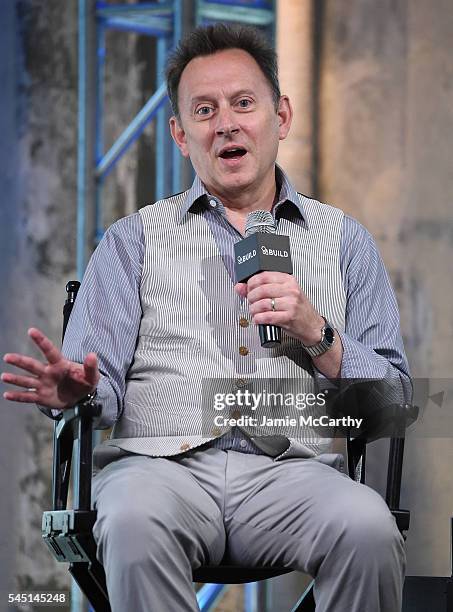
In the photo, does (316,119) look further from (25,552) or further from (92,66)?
(25,552)

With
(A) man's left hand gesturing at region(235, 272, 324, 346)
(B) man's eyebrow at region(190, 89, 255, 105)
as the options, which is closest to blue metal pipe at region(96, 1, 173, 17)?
(B) man's eyebrow at region(190, 89, 255, 105)

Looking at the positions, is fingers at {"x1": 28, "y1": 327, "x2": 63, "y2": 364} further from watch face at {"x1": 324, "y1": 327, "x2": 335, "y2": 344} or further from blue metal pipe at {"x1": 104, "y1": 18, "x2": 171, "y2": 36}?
blue metal pipe at {"x1": 104, "y1": 18, "x2": 171, "y2": 36}

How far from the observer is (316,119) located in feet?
11.6

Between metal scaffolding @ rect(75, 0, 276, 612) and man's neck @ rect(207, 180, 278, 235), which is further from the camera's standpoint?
metal scaffolding @ rect(75, 0, 276, 612)

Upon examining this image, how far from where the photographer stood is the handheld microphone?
1921mm

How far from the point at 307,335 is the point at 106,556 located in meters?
0.59

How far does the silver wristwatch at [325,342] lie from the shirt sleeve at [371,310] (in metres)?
0.08

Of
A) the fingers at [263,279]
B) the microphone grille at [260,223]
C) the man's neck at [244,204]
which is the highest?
the man's neck at [244,204]

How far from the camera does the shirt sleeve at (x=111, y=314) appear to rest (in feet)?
7.13

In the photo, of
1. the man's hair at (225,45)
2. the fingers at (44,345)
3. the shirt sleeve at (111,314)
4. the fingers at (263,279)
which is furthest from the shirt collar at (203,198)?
the fingers at (44,345)

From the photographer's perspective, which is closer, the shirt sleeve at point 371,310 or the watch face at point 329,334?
the watch face at point 329,334

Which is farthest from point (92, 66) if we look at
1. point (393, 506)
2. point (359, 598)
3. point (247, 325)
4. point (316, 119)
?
point (359, 598)

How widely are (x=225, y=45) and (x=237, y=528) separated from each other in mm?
1177

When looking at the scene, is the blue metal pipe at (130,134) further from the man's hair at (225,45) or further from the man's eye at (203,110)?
the man's eye at (203,110)
